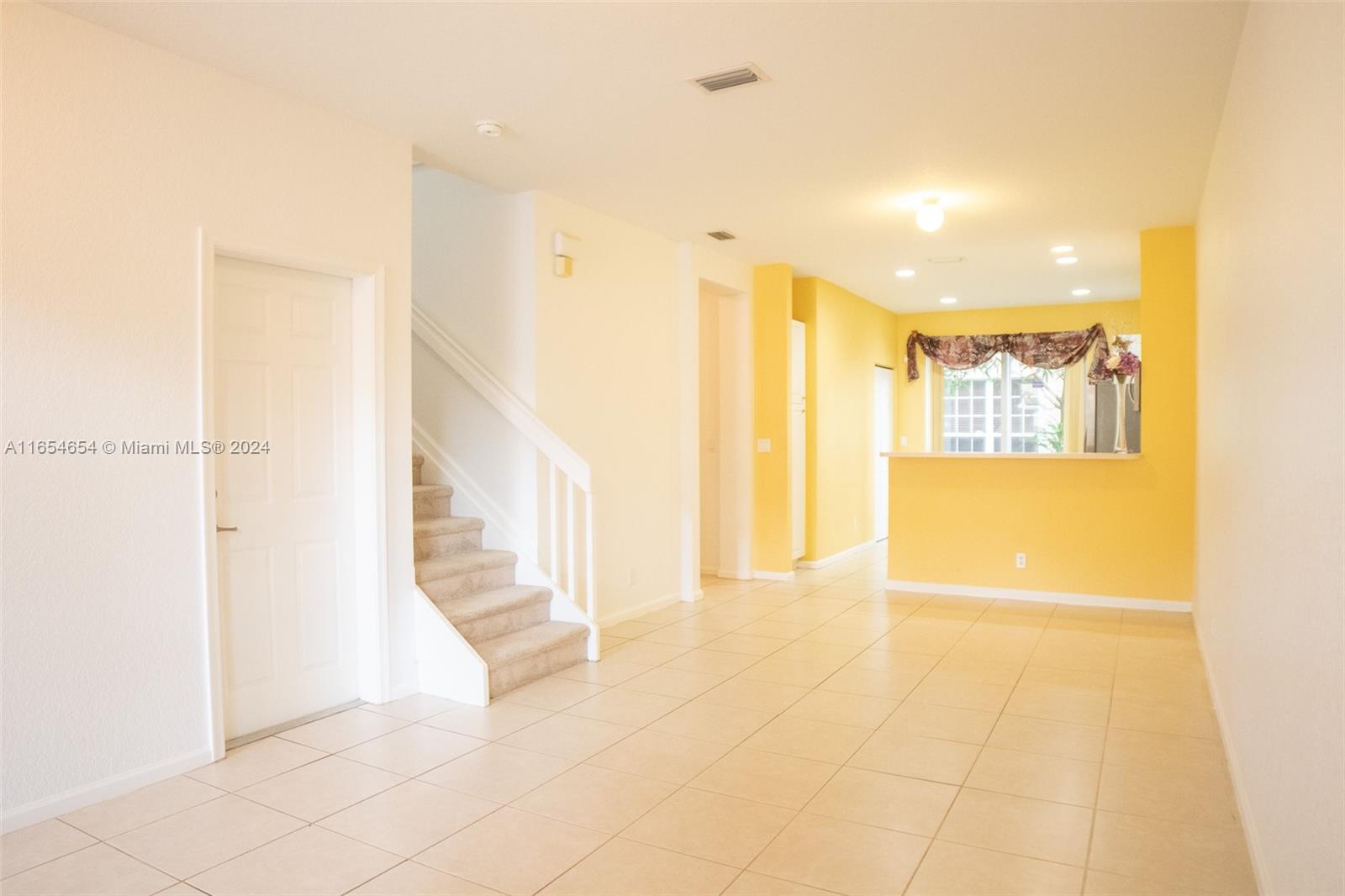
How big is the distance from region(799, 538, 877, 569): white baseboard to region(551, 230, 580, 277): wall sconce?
3908 millimetres

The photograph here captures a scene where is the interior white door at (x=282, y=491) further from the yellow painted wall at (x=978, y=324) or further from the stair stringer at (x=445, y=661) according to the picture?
the yellow painted wall at (x=978, y=324)

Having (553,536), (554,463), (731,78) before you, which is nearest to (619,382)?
(554,463)

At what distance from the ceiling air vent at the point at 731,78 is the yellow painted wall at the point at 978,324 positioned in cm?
636

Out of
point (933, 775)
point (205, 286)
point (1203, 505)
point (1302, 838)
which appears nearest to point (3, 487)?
point (205, 286)

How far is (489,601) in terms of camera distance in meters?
4.51

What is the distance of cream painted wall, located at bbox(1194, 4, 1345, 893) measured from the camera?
5.38 ft

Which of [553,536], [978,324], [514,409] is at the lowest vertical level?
[553,536]

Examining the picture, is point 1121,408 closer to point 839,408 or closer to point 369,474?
point 839,408

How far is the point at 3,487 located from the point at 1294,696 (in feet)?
12.3

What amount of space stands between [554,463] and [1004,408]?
7.39m

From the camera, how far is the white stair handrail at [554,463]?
15.7ft

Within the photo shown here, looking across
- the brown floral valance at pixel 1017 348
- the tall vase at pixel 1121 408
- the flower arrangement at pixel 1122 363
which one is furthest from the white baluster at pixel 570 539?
the brown floral valance at pixel 1017 348

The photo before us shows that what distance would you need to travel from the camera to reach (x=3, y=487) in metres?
2.72

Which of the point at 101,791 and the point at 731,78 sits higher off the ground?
the point at 731,78
